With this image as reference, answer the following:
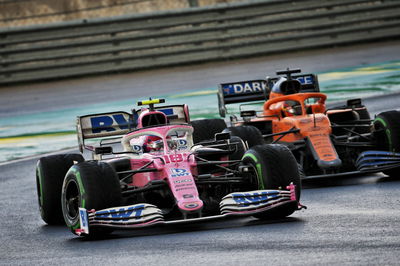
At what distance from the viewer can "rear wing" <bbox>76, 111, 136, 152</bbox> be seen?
11.8 meters

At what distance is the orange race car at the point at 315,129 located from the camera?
11.9 metres

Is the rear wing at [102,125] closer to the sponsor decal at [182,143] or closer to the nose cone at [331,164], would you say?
the sponsor decal at [182,143]

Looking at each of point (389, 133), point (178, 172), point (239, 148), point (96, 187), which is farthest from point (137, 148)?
point (389, 133)

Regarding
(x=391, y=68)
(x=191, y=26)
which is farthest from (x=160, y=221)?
(x=191, y=26)

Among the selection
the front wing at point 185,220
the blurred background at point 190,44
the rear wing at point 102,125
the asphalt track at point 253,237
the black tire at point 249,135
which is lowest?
the asphalt track at point 253,237

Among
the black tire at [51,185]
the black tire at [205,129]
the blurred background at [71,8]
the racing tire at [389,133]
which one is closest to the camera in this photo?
the black tire at [51,185]

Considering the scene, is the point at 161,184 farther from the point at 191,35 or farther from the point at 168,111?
the point at 191,35

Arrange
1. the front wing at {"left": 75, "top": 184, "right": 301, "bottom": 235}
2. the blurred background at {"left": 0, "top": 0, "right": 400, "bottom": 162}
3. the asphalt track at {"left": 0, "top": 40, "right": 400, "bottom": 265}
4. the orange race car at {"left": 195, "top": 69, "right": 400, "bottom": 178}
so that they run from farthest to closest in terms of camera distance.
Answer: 1. the blurred background at {"left": 0, "top": 0, "right": 400, "bottom": 162}
2. the orange race car at {"left": 195, "top": 69, "right": 400, "bottom": 178}
3. the front wing at {"left": 75, "top": 184, "right": 301, "bottom": 235}
4. the asphalt track at {"left": 0, "top": 40, "right": 400, "bottom": 265}

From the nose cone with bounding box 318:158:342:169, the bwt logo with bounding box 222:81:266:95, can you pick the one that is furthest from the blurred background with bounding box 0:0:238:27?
the nose cone with bounding box 318:158:342:169

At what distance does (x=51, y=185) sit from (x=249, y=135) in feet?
9.88

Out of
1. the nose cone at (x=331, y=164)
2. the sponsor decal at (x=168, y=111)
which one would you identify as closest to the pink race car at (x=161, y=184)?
the nose cone at (x=331, y=164)

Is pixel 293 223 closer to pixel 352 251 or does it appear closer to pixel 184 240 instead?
pixel 184 240

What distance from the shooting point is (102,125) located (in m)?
11.9

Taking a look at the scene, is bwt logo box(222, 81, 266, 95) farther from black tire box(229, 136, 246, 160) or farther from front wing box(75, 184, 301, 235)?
front wing box(75, 184, 301, 235)
